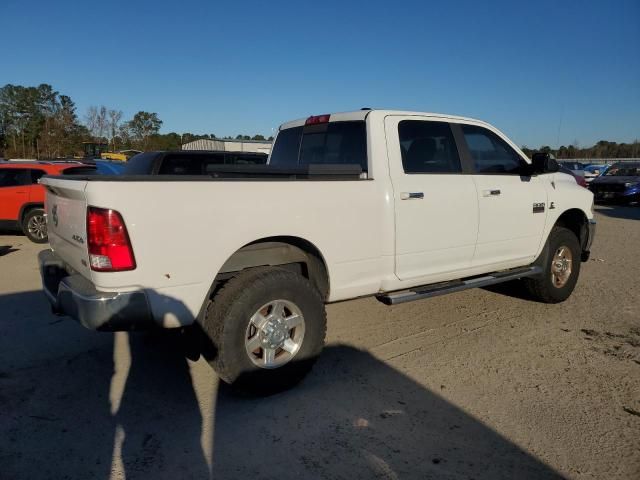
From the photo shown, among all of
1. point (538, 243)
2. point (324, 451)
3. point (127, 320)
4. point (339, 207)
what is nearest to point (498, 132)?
point (538, 243)

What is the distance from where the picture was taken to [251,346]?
10.4 ft

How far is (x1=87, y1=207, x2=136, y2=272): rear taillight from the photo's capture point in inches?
103

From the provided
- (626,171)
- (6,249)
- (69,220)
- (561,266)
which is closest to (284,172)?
(69,220)

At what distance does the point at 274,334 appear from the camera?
3.26 metres

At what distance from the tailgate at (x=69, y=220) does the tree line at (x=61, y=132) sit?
177 feet

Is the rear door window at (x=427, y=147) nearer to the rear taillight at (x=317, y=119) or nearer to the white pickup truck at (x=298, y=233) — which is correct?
the white pickup truck at (x=298, y=233)

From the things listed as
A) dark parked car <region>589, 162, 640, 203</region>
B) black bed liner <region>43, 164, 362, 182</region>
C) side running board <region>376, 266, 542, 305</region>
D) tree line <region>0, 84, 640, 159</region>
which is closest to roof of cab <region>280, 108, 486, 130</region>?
black bed liner <region>43, 164, 362, 182</region>

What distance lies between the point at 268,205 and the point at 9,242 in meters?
8.91

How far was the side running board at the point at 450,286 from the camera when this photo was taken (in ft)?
12.3

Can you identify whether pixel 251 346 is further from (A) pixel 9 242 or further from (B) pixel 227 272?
A: (A) pixel 9 242

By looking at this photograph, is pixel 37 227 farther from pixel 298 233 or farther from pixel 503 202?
pixel 503 202

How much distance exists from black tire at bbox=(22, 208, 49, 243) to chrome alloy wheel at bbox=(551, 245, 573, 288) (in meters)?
9.43

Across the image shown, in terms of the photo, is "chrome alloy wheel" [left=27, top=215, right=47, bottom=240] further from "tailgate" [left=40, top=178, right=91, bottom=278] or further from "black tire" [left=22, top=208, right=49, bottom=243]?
"tailgate" [left=40, top=178, right=91, bottom=278]

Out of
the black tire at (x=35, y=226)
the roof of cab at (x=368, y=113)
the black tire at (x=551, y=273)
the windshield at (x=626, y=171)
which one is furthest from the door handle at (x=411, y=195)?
the windshield at (x=626, y=171)
